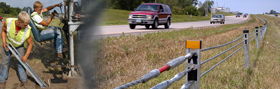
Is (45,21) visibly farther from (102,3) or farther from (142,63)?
(142,63)

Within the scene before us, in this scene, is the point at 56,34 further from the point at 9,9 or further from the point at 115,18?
the point at 115,18

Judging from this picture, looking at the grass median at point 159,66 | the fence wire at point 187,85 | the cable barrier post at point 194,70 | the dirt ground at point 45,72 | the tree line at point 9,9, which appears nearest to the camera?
the tree line at point 9,9

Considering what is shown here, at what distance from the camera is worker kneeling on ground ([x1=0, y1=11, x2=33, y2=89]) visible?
7.45ft

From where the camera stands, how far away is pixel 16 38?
275 cm

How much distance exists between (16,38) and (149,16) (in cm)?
1279

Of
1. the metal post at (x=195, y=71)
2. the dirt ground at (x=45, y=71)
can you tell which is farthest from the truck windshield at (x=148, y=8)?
the metal post at (x=195, y=71)

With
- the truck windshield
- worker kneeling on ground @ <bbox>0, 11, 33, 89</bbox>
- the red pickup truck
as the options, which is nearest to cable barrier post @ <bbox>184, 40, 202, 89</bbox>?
worker kneeling on ground @ <bbox>0, 11, 33, 89</bbox>

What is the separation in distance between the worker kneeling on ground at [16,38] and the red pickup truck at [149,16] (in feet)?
41.0

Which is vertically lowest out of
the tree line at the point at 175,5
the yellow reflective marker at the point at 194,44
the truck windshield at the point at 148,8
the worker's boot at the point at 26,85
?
the worker's boot at the point at 26,85

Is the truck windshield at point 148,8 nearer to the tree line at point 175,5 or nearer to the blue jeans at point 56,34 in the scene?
the tree line at point 175,5

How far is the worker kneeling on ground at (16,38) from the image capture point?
2.27m

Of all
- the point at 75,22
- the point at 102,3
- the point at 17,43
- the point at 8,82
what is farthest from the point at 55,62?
the point at 102,3

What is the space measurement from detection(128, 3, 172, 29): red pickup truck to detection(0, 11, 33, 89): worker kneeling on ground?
12.5 meters

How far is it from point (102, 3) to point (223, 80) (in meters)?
3.65
